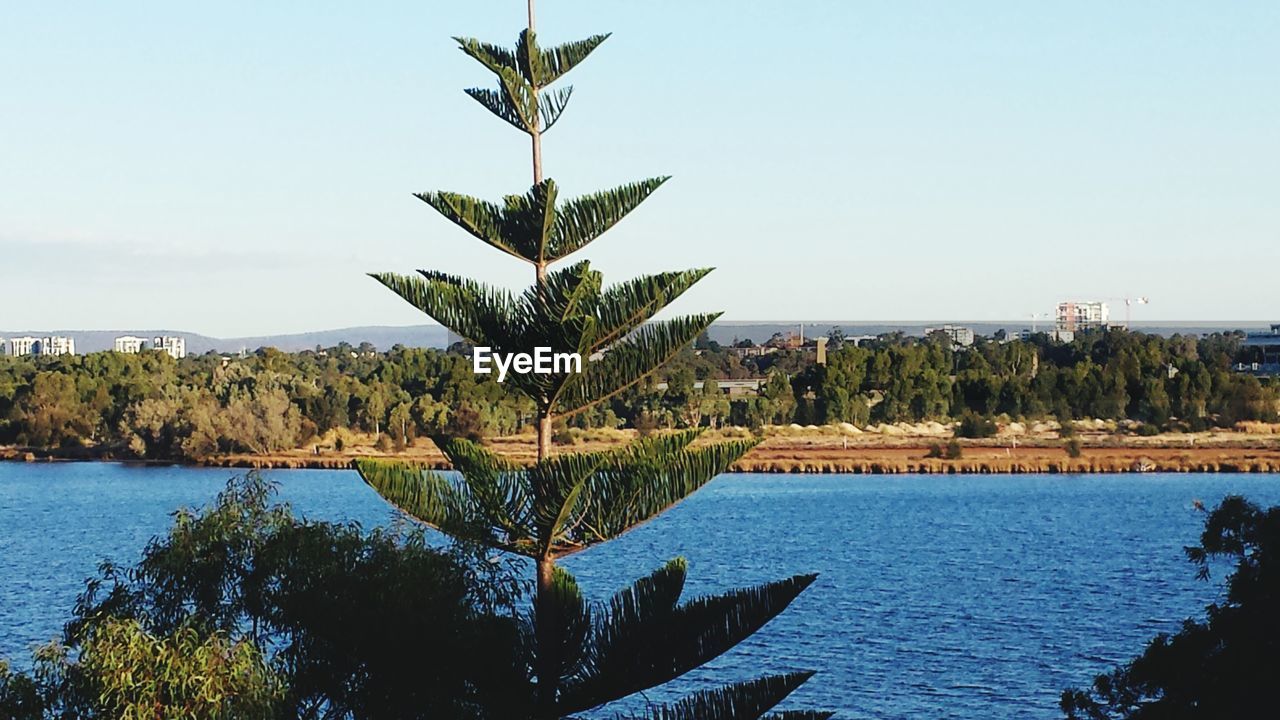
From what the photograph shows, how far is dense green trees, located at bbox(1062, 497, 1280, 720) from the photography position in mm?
12781

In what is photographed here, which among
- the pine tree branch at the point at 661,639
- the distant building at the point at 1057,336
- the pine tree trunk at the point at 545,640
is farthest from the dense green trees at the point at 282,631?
the distant building at the point at 1057,336

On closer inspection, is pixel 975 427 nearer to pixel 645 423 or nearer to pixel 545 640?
pixel 645 423

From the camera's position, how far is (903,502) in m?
59.1

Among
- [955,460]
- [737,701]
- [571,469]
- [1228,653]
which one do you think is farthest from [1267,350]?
[571,469]

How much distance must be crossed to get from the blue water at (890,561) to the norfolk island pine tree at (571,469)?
11.6m

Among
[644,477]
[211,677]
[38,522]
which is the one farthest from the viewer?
[38,522]

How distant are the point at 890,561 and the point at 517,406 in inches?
1298

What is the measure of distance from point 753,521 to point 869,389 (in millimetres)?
37269

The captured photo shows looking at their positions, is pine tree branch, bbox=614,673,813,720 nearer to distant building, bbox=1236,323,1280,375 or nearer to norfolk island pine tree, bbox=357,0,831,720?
norfolk island pine tree, bbox=357,0,831,720

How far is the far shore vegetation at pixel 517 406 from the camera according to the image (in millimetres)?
78375

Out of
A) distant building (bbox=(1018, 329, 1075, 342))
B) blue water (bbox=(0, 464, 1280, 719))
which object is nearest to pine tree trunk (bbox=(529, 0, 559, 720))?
blue water (bbox=(0, 464, 1280, 719))

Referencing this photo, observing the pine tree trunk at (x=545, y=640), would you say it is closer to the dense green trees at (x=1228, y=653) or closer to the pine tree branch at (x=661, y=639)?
the pine tree branch at (x=661, y=639)

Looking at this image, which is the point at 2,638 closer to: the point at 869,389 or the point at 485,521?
the point at 485,521

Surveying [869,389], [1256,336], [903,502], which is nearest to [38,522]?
[903,502]
